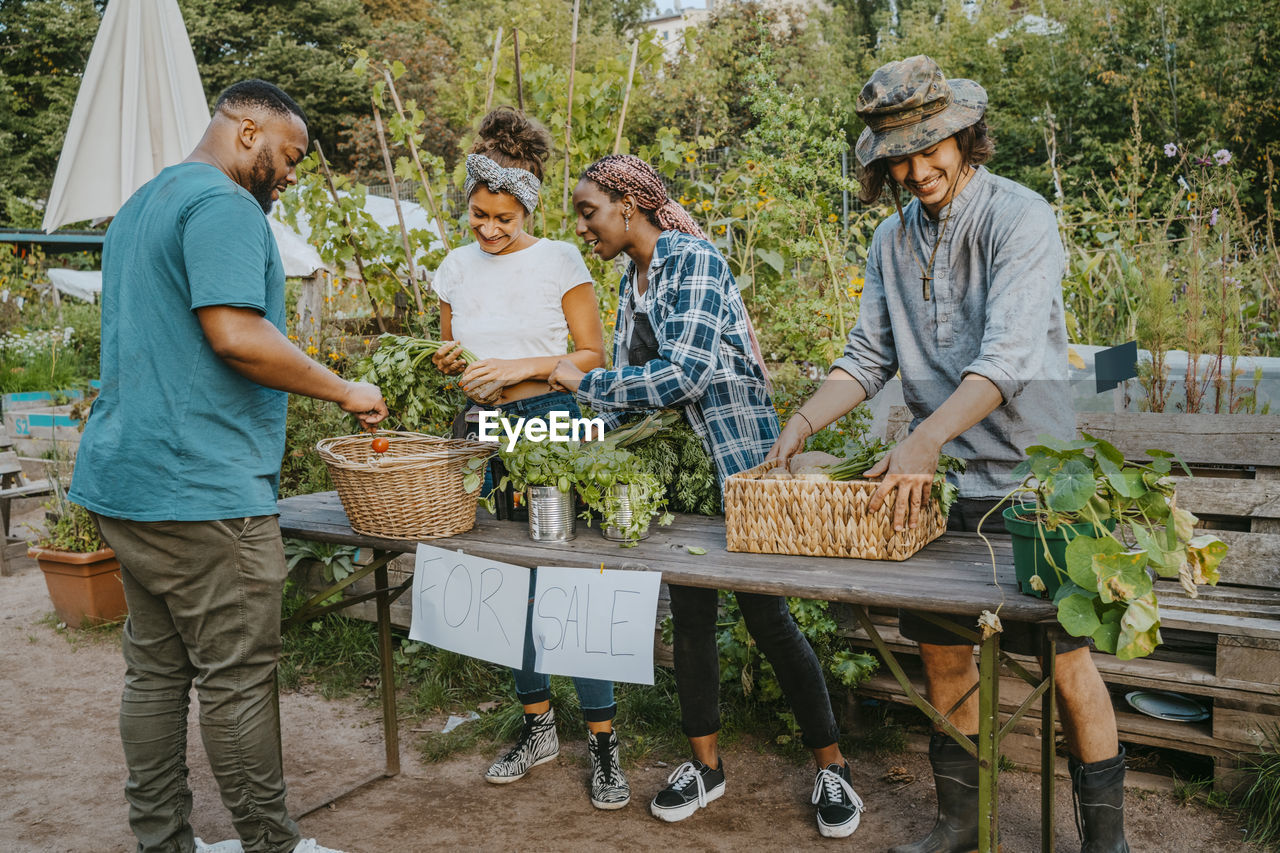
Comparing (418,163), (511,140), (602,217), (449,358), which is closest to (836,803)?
(449,358)

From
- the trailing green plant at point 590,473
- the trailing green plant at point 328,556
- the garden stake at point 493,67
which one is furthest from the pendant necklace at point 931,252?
the trailing green plant at point 328,556

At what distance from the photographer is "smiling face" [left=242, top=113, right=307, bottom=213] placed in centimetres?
213

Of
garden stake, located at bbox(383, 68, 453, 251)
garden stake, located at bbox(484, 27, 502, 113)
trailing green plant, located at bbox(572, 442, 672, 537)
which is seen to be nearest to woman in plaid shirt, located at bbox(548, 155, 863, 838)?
trailing green plant, located at bbox(572, 442, 672, 537)

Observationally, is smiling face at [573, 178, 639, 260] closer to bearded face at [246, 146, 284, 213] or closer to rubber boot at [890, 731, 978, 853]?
bearded face at [246, 146, 284, 213]

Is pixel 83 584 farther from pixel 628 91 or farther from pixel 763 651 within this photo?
pixel 763 651

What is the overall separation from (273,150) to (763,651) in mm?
1760

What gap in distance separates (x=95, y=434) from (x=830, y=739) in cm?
206

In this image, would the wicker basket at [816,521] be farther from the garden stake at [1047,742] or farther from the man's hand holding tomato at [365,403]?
the man's hand holding tomato at [365,403]

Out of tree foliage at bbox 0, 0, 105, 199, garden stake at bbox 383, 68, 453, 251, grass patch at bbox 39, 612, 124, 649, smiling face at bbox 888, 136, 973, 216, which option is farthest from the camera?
tree foliage at bbox 0, 0, 105, 199

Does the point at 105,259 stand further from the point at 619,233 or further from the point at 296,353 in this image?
the point at 619,233

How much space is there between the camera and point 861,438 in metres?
3.93

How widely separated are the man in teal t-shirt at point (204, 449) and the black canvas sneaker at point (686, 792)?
3.46ft

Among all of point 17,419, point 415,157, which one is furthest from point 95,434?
point 17,419

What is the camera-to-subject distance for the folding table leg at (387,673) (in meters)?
3.08
